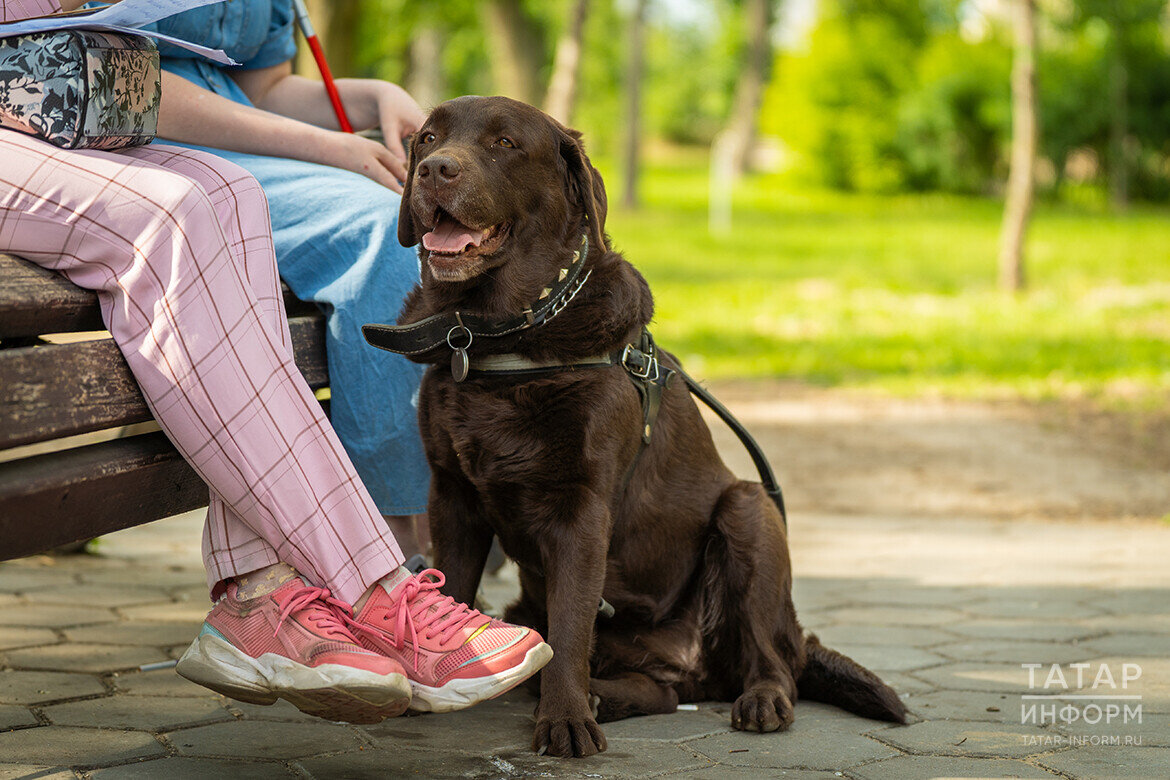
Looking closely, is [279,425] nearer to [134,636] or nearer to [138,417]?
[138,417]

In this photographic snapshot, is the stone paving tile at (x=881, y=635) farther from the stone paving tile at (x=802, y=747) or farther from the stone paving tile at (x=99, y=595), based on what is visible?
the stone paving tile at (x=99, y=595)

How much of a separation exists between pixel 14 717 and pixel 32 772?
0.42m

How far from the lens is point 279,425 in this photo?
212 cm

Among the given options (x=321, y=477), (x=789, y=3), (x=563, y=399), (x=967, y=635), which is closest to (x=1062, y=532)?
(x=967, y=635)

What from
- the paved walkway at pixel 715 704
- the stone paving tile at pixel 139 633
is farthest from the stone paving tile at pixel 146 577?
the stone paving tile at pixel 139 633

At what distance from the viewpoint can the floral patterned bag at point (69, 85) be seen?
2.08 meters

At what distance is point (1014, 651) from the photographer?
3393mm

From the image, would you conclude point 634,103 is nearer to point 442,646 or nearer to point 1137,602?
point 1137,602

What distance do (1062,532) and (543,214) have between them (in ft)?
12.5

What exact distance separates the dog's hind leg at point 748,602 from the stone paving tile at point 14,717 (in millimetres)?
1514

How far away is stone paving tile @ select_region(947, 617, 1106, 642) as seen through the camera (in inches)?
140

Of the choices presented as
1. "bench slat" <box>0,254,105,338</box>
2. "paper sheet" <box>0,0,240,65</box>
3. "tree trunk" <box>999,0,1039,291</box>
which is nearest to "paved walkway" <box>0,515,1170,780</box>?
"bench slat" <box>0,254,105,338</box>

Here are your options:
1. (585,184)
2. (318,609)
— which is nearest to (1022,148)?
(585,184)

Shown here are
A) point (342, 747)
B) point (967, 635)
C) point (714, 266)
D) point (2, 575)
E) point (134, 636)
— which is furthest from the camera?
point (714, 266)
